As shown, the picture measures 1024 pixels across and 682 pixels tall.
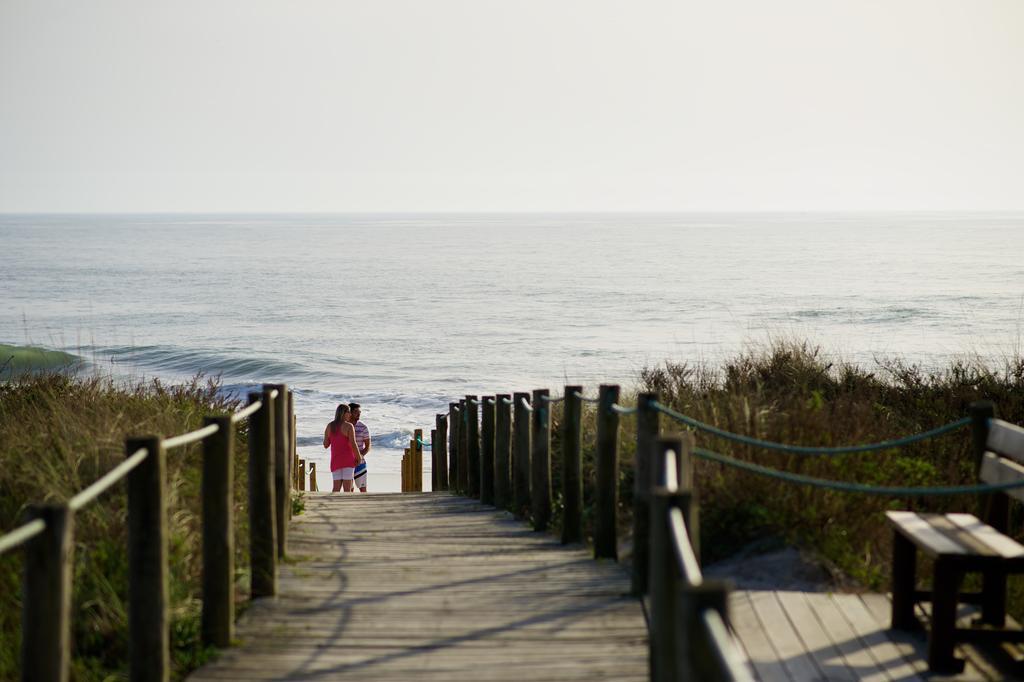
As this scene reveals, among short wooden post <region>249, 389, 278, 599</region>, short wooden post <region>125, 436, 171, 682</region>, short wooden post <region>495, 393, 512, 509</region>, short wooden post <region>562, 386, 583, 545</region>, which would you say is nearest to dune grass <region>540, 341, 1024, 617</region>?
short wooden post <region>495, 393, 512, 509</region>

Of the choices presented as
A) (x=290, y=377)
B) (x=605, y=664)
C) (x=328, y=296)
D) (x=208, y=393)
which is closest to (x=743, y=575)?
(x=605, y=664)

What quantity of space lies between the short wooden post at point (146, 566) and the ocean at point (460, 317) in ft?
38.6

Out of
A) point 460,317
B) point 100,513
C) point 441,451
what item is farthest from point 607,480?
point 460,317

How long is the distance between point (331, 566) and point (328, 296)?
65.3 meters

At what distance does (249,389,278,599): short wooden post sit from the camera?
6.53m

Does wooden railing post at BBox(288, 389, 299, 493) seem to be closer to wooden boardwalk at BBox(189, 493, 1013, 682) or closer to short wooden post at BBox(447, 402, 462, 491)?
wooden boardwalk at BBox(189, 493, 1013, 682)

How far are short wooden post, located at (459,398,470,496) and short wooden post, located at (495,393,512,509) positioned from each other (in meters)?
2.85

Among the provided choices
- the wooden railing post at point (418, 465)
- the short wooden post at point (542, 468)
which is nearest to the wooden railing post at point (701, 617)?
the short wooden post at point (542, 468)

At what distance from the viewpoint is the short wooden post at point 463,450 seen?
15227 millimetres

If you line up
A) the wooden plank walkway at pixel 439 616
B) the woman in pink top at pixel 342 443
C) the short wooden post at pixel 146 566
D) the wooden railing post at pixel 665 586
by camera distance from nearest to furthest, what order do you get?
the wooden railing post at pixel 665 586
the short wooden post at pixel 146 566
the wooden plank walkway at pixel 439 616
the woman in pink top at pixel 342 443

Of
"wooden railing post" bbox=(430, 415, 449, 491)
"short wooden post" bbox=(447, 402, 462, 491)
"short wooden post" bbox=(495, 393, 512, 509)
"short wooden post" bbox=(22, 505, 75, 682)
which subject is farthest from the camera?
"wooden railing post" bbox=(430, 415, 449, 491)

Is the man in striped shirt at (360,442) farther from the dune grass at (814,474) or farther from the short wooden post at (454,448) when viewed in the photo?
the dune grass at (814,474)

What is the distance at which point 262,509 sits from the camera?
22.1 feet

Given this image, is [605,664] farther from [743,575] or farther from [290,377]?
[290,377]
